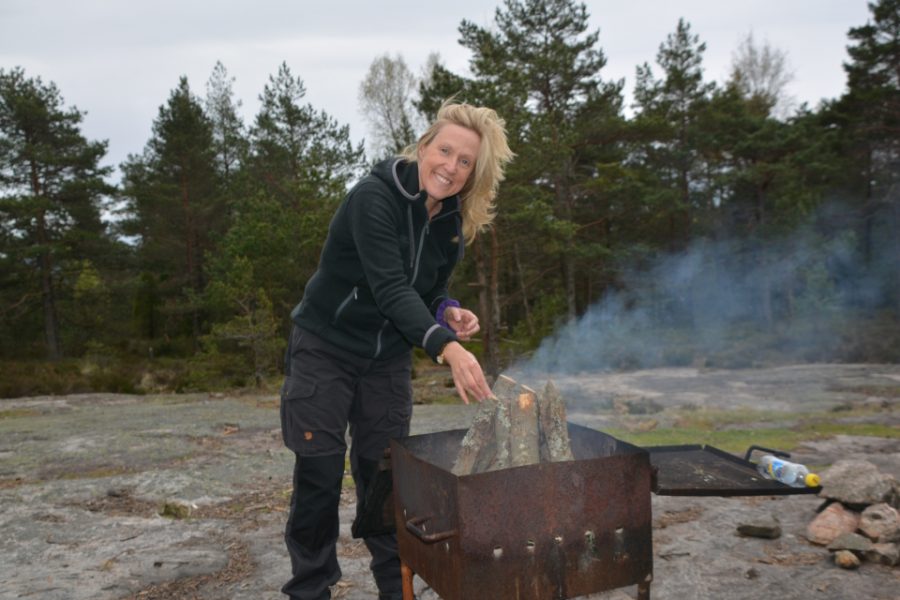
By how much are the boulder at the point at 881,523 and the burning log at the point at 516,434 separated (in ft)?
6.96

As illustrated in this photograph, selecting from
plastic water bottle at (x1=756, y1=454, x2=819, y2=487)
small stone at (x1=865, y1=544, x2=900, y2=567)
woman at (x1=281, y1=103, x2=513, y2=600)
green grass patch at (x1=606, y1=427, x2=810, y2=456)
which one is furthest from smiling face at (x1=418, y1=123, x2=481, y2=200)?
green grass patch at (x1=606, y1=427, x2=810, y2=456)

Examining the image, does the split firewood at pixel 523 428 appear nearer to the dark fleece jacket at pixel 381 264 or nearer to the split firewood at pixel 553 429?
the split firewood at pixel 553 429

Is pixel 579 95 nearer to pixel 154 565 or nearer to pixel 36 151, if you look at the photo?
pixel 36 151

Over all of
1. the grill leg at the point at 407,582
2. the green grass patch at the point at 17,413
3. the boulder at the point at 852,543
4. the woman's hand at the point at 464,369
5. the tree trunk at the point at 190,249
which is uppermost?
the tree trunk at the point at 190,249

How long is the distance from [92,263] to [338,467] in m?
23.2

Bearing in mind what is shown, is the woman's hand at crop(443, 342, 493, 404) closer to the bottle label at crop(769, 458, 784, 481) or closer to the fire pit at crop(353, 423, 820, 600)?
the fire pit at crop(353, 423, 820, 600)

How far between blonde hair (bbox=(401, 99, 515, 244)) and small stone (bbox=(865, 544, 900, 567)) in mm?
2619

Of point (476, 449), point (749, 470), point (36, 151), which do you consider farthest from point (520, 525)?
point (36, 151)

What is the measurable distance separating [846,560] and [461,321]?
7.67 feet

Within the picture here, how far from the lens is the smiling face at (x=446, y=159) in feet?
8.39

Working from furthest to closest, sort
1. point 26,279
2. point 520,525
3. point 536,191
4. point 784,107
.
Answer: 1. point 784,107
2. point 26,279
3. point 536,191
4. point 520,525

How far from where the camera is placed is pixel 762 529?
147 inches

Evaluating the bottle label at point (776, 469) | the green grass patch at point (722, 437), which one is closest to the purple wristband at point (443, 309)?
the bottle label at point (776, 469)

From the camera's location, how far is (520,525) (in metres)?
1.98
